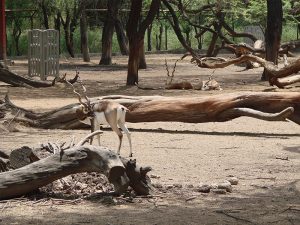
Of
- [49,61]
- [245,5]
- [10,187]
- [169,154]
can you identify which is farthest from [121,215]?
[245,5]

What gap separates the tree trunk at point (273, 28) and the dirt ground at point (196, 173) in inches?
253

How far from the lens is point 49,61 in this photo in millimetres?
23516

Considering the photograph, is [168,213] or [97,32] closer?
[168,213]

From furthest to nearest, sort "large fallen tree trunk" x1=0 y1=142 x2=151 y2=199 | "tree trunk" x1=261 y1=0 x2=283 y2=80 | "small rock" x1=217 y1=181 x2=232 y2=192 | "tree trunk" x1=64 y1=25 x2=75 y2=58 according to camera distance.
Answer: "tree trunk" x1=64 y1=25 x2=75 y2=58, "tree trunk" x1=261 y1=0 x2=283 y2=80, "small rock" x1=217 y1=181 x2=232 y2=192, "large fallen tree trunk" x1=0 y1=142 x2=151 y2=199

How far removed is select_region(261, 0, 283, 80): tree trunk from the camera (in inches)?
845

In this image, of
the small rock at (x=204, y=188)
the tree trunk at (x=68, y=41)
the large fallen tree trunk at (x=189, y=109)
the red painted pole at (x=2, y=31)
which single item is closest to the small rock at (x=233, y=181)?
the small rock at (x=204, y=188)

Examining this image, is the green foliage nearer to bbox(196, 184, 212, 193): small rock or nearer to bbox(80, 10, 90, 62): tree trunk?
bbox(80, 10, 90, 62): tree trunk

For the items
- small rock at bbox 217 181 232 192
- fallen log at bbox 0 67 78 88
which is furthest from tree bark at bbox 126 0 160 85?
small rock at bbox 217 181 232 192

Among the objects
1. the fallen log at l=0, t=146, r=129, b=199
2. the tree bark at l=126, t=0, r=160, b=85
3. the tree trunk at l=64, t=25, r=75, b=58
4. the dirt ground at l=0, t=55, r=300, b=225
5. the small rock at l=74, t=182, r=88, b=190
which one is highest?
the tree bark at l=126, t=0, r=160, b=85

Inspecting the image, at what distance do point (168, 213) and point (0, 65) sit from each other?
1424 cm

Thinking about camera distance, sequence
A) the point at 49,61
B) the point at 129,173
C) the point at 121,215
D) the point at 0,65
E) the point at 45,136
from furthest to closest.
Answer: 1. the point at 49,61
2. the point at 0,65
3. the point at 45,136
4. the point at 129,173
5. the point at 121,215

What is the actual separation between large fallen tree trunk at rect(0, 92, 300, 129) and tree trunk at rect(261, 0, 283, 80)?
30.3ft

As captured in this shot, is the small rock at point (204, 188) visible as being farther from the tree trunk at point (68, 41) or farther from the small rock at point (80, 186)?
the tree trunk at point (68, 41)

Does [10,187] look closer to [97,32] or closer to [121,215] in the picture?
[121,215]
